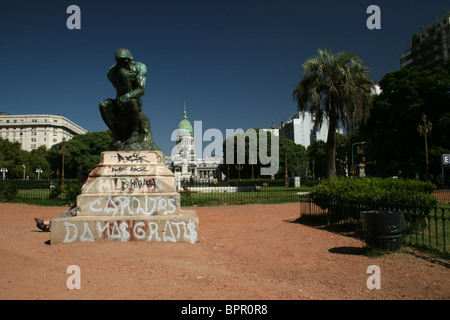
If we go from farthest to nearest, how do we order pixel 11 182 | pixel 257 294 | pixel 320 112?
pixel 11 182 < pixel 320 112 < pixel 257 294

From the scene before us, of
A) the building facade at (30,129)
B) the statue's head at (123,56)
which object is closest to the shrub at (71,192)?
the statue's head at (123,56)

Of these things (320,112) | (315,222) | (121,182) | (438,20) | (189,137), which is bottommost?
(315,222)

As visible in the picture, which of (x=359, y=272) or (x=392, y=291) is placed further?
(x=359, y=272)

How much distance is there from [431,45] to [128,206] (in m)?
57.2

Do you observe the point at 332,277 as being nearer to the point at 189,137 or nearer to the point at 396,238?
the point at 396,238

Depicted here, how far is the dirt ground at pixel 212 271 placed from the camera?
11.5 ft

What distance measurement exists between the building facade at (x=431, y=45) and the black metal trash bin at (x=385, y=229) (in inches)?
1946

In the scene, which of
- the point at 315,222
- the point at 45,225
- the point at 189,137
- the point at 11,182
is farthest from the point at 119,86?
the point at 189,137

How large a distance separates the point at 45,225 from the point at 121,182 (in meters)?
2.34

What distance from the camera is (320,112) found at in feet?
54.6

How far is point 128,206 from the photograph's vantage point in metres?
6.06

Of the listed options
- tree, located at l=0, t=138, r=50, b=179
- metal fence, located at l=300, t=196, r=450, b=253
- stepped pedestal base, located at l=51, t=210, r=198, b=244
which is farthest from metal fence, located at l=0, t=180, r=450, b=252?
tree, located at l=0, t=138, r=50, b=179

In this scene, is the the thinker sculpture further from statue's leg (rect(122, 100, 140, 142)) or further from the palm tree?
the palm tree

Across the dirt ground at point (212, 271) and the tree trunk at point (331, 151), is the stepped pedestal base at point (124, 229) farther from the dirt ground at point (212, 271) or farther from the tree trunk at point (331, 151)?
the tree trunk at point (331, 151)
